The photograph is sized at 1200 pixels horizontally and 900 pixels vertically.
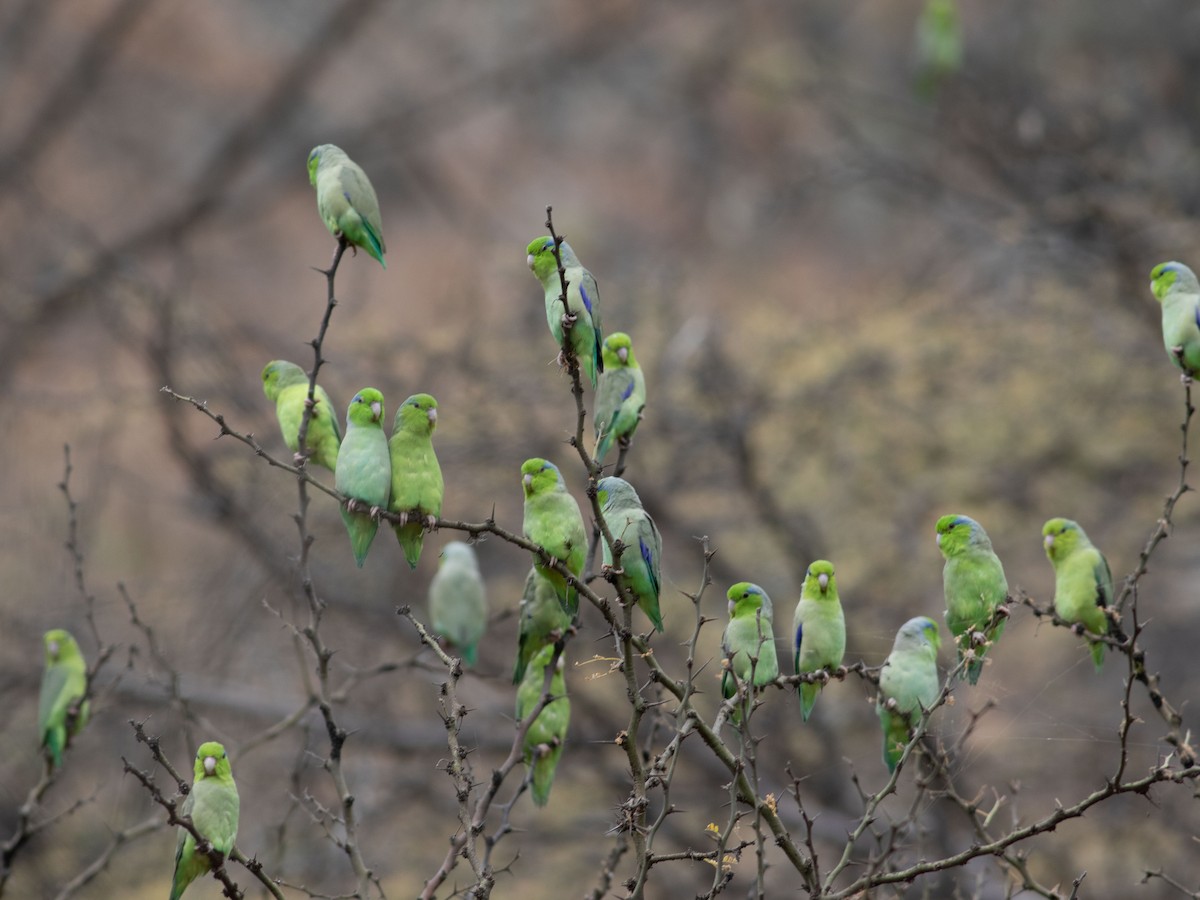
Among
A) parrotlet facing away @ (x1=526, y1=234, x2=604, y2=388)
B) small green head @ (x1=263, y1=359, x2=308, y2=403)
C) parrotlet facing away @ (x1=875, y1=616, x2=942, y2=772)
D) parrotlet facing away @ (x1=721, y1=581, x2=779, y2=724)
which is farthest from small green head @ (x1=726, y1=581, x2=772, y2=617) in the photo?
small green head @ (x1=263, y1=359, x2=308, y2=403)

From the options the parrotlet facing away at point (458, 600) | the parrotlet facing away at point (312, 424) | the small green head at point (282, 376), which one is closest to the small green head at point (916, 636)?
the parrotlet facing away at point (458, 600)

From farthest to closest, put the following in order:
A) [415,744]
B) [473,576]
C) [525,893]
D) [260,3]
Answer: [260,3] < [525,893] < [415,744] < [473,576]

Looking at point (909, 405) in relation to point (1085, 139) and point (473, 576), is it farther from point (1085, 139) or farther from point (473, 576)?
point (473, 576)

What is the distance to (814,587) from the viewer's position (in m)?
3.86

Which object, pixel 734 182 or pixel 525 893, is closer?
pixel 525 893

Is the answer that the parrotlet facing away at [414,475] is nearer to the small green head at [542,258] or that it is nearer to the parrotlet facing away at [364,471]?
the parrotlet facing away at [364,471]

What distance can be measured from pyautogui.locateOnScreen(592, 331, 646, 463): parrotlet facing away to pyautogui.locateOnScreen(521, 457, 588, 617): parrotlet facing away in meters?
0.43

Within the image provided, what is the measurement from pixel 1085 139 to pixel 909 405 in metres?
2.89

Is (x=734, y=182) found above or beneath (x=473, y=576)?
above

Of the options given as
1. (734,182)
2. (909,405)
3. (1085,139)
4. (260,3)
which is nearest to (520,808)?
(909,405)

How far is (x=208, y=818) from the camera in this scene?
12.5ft

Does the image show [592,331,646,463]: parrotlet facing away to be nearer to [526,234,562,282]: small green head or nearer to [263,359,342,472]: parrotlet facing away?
[526,234,562,282]: small green head

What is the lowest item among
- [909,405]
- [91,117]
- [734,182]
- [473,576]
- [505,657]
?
[473,576]

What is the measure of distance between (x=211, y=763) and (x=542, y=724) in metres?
1.05
